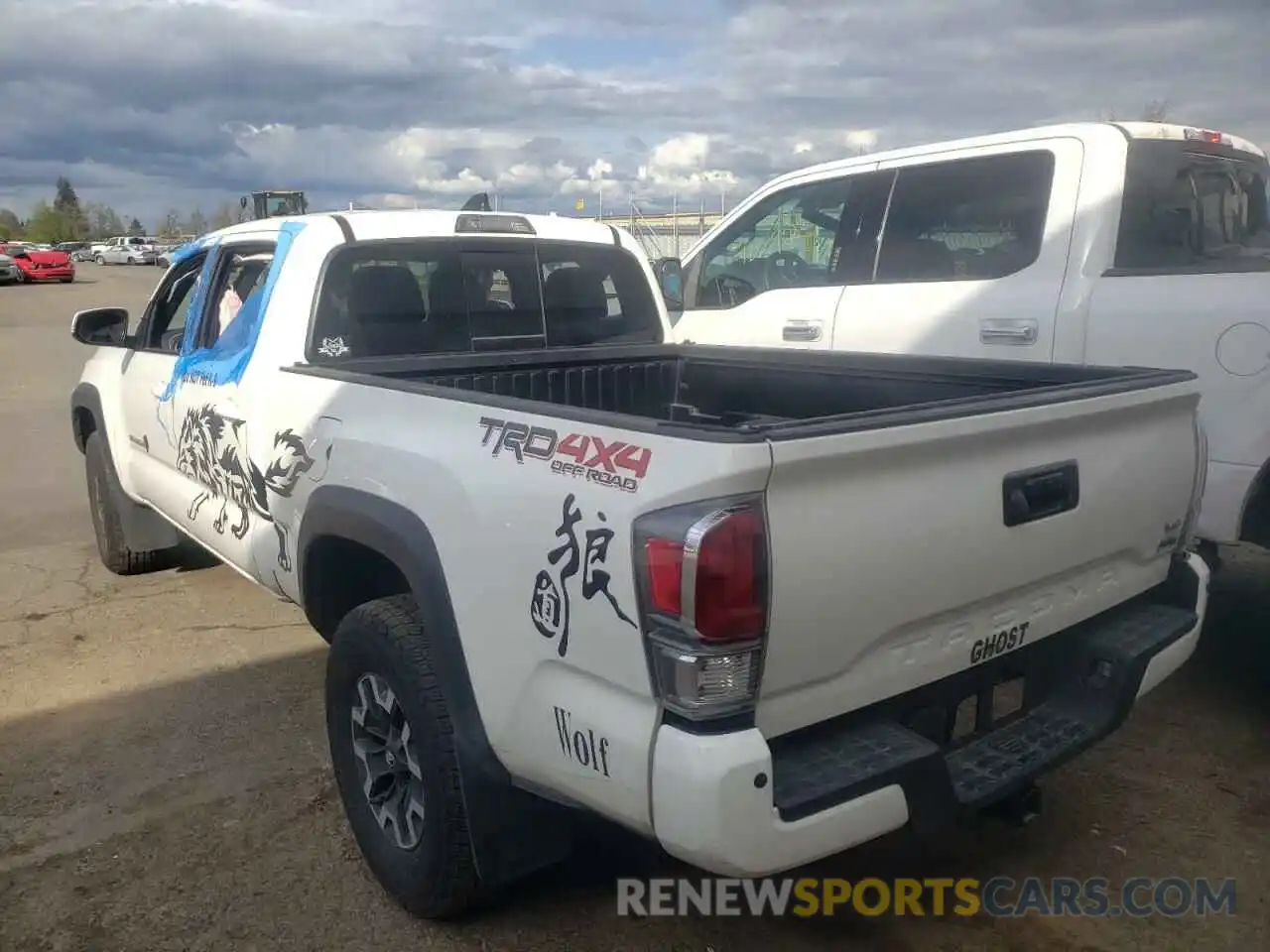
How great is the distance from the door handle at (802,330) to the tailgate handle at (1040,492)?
2.95m

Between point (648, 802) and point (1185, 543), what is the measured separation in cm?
193

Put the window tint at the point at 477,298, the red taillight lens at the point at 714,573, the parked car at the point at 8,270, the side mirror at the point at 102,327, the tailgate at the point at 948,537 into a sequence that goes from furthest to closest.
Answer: the parked car at the point at 8,270, the side mirror at the point at 102,327, the window tint at the point at 477,298, the tailgate at the point at 948,537, the red taillight lens at the point at 714,573

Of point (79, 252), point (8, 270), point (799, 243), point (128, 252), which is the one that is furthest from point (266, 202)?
point (79, 252)

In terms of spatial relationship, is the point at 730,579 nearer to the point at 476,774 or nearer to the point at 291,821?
the point at 476,774

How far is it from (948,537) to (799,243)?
3.74 m

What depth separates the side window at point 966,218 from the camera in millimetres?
4682

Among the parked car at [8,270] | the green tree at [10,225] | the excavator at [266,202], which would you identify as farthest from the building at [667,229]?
the green tree at [10,225]

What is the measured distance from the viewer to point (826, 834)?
2102 mm

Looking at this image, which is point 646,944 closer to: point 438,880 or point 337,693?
point 438,880

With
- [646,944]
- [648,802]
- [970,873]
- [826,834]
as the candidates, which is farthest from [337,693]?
[970,873]

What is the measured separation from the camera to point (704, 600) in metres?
1.97

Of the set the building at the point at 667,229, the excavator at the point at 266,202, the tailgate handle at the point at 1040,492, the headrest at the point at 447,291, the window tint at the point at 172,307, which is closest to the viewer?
the tailgate handle at the point at 1040,492

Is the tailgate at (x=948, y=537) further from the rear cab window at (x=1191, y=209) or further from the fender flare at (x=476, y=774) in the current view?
the rear cab window at (x=1191, y=209)

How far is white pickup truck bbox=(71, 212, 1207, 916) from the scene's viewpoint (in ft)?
6.64
